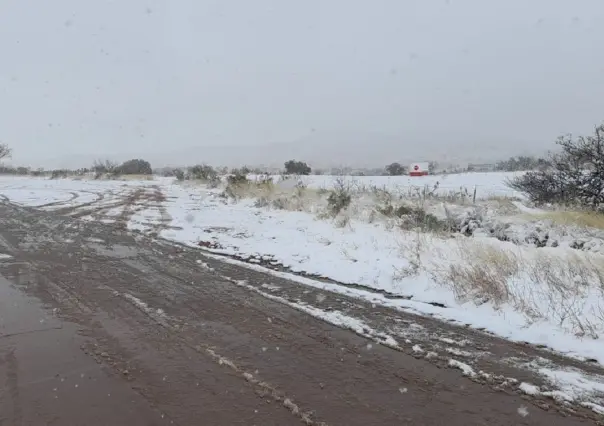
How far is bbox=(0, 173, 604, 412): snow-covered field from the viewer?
6.18m

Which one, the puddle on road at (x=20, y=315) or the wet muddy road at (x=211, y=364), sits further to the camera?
the puddle on road at (x=20, y=315)

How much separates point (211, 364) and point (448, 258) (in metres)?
5.81

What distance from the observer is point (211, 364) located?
457 cm

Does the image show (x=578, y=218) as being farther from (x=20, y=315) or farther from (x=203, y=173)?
(x=203, y=173)

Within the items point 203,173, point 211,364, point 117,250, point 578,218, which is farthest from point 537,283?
point 203,173

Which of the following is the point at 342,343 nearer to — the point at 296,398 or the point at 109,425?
the point at 296,398

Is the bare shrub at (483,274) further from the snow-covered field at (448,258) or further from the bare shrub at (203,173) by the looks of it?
the bare shrub at (203,173)

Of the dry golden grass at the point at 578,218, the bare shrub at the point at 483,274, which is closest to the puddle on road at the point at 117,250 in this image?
the bare shrub at the point at 483,274

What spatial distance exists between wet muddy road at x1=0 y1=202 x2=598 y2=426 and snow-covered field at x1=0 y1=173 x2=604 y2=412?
887 mm

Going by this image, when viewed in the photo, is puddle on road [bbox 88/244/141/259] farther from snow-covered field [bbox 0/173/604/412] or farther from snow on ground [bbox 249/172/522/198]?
snow on ground [bbox 249/172/522/198]

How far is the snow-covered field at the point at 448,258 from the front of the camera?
6176 mm

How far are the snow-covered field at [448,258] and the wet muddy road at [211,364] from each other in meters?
0.89

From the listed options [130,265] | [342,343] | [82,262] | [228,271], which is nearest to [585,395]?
[342,343]

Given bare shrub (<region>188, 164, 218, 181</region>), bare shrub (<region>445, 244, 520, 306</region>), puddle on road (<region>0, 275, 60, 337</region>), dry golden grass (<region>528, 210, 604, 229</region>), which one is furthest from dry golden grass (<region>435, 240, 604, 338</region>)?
bare shrub (<region>188, 164, 218, 181</region>)
